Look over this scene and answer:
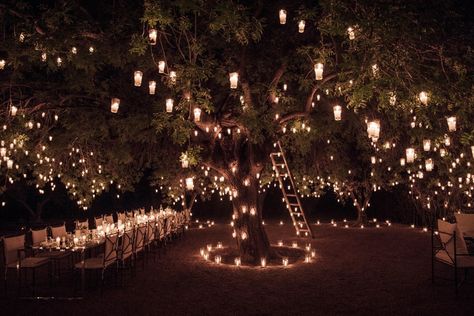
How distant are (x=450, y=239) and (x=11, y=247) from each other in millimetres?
6622

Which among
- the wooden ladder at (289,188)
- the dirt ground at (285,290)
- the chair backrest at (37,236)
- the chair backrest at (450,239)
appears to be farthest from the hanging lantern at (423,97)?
the chair backrest at (37,236)

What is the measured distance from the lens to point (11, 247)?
7.80 metres

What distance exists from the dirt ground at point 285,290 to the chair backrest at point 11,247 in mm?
708

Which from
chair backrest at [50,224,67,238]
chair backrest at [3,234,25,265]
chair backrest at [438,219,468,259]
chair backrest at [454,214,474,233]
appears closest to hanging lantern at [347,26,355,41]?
chair backrest at [438,219,468,259]

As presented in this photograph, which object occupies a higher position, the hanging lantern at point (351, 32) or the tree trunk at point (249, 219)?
the hanging lantern at point (351, 32)

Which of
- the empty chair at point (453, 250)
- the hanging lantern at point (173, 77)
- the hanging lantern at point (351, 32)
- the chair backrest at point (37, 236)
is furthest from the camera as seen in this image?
the chair backrest at point (37, 236)

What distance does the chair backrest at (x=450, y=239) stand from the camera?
730 centimetres

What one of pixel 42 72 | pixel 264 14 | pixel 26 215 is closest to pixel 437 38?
pixel 264 14

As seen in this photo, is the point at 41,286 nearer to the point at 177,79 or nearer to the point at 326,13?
the point at 177,79

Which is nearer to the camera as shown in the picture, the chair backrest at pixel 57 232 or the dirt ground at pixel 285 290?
the dirt ground at pixel 285 290

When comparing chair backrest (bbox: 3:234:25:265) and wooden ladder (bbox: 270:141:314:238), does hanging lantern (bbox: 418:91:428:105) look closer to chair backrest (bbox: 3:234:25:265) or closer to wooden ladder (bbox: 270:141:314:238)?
wooden ladder (bbox: 270:141:314:238)

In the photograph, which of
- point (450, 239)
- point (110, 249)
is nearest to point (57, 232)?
point (110, 249)

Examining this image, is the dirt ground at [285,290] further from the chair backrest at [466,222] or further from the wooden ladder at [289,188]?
the wooden ladder at [289,188]

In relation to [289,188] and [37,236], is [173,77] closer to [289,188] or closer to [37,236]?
[37,236]
